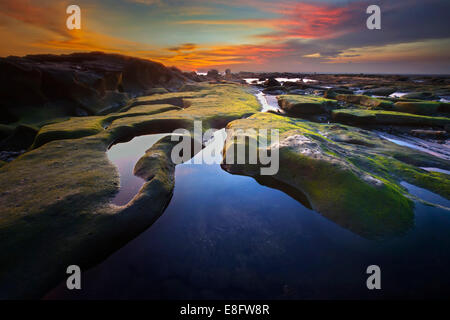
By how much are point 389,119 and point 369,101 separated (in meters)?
18.3

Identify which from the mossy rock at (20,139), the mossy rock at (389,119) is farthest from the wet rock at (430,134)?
the mossy rock at (20,139)

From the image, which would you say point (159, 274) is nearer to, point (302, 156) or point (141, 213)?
point (141, 213)

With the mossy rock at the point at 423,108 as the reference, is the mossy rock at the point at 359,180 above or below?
below

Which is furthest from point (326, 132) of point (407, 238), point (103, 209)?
point (103, 209)

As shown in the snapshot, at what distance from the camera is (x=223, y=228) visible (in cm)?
1241

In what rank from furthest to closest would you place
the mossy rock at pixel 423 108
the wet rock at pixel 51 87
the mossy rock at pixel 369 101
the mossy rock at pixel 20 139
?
the mossy rock at pixel 369 101 < the mossy rock at pixel 423 108 < the wet rock at pixel 51 87 < the mossy rock at pixel 20 139

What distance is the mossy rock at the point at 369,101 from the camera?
47.1 m

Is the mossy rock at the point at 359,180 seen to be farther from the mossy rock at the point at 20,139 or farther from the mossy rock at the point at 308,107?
the mossy rock at the point at 308,107

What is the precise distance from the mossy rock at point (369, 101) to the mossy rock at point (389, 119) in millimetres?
9894

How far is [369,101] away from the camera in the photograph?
173ft

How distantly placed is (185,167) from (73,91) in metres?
42.9

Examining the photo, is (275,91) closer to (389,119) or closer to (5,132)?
(389,119)

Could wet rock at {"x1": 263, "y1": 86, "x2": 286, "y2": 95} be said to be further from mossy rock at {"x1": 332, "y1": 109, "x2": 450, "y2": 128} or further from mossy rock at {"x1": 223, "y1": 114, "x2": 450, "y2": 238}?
mossy rock at {"x1": 223, "y1": 114, "x2": 450, "y2": 238}
